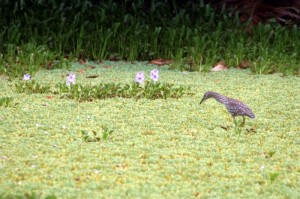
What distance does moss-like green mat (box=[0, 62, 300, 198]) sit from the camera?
373cm

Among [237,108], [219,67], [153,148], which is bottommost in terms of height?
[153,148]

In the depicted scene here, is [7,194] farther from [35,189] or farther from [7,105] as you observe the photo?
[7,105]

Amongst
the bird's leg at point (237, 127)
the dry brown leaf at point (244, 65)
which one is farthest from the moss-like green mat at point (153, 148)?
the dry brown leaf at point (244, 65)

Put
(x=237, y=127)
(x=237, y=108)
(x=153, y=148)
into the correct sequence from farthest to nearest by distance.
→ (x=237, y=127) < (x=237, y=108) < (x=153, y=148)

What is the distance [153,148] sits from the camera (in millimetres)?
4457

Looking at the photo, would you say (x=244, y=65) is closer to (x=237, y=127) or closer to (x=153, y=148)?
(x=237, y=127)

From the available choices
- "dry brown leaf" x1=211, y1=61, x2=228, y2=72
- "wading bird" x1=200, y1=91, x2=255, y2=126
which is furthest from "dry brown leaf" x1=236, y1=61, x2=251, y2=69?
"wading bird" x1=200, y1=91, x2=255, y2=126

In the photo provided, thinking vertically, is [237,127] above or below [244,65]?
below

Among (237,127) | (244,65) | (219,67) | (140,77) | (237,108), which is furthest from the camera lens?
(244,65)

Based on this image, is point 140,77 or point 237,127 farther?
point 140,77

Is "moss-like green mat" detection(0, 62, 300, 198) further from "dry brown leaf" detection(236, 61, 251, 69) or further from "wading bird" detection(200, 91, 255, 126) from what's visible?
"dry brown leaf" detection(236, 61, 251, 69)

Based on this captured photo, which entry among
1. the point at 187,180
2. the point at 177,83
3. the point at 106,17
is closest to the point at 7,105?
the point at 177,83

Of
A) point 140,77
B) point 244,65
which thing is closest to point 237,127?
point 140,77

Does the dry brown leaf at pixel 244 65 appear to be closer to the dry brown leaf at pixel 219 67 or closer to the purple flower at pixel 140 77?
the dry brown leaf at pixel 219 67
